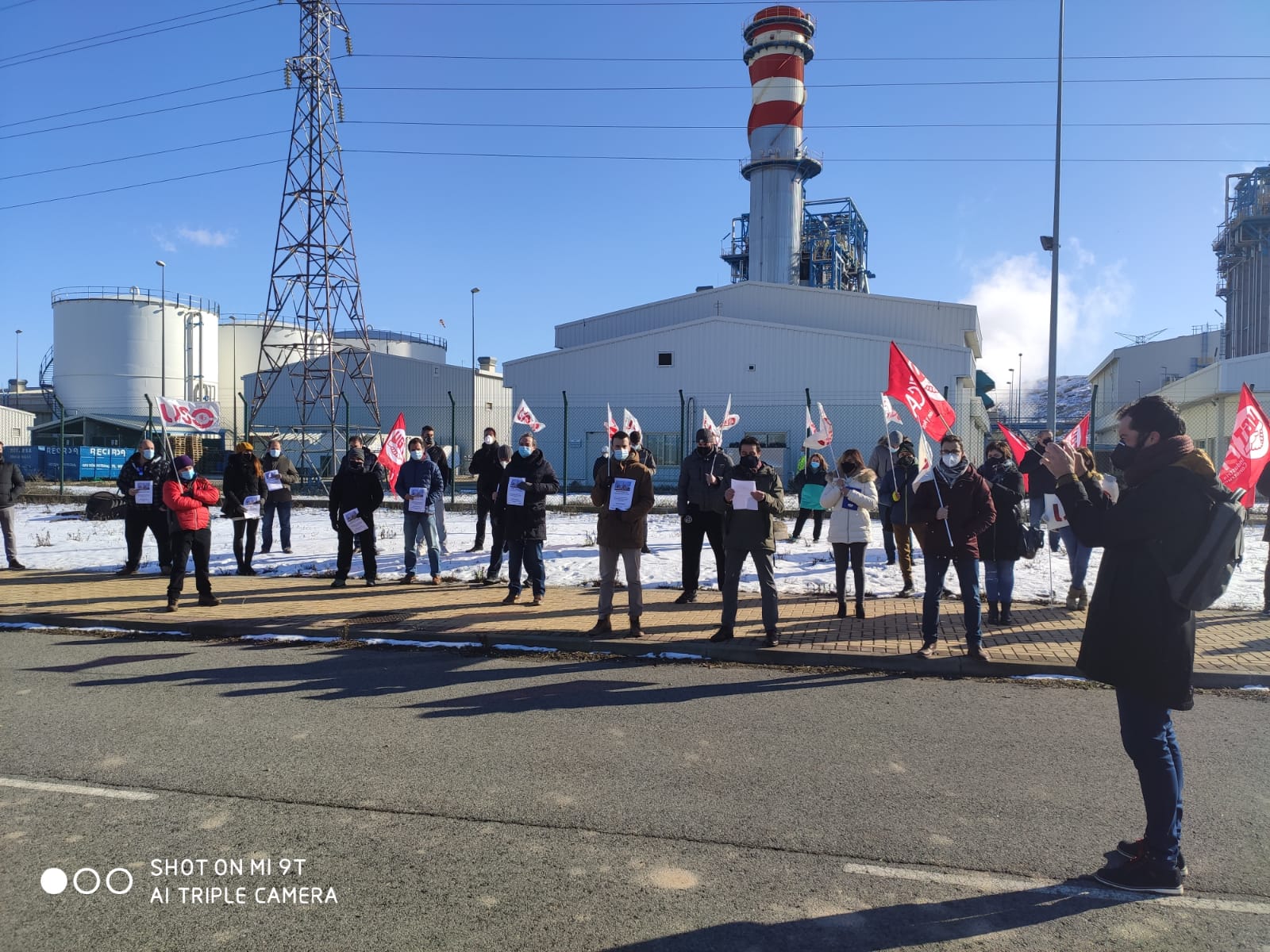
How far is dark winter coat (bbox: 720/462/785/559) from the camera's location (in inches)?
312

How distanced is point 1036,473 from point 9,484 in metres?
14.4

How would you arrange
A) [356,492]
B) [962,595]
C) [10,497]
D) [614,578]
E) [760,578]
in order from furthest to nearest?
[10,497], [356,492], [614,578], [760,578], [962,595]

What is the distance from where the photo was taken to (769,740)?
559 cm

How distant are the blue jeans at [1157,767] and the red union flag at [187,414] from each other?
39.9ft

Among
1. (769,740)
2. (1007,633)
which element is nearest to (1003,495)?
(1007,633)

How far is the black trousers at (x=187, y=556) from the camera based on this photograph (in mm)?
9797

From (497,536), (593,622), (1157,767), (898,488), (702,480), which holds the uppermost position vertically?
(702,480)

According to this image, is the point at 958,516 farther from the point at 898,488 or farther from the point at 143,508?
the point at 143,508

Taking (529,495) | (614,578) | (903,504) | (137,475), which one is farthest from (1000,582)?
(137,475)

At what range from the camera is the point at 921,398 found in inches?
362

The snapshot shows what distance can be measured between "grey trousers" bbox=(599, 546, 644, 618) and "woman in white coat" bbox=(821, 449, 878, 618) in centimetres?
217

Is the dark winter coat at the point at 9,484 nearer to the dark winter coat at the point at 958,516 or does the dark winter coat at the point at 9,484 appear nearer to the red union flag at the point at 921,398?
the red union flag at the point at 921,398

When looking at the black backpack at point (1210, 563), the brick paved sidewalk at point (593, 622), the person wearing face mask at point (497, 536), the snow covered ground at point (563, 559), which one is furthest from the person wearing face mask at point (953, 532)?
the person wearing face mask at point (497, 536)

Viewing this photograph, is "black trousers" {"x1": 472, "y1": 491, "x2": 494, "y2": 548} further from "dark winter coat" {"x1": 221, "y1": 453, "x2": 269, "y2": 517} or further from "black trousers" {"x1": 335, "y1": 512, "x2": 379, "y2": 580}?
"dark winter coat" {"x1": 221, "y1": 453, "x2": 269, "y2": 517}
